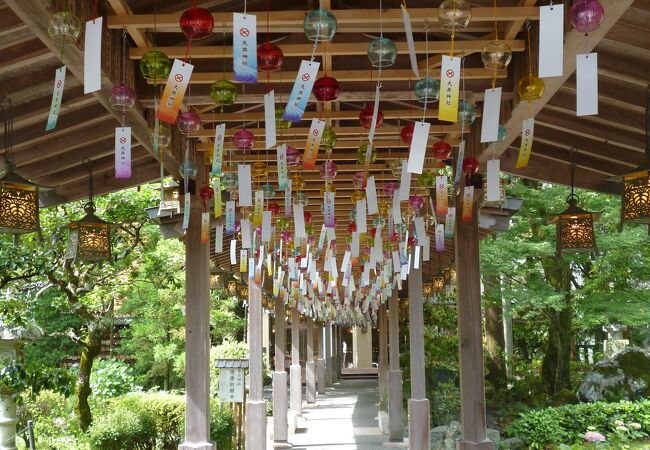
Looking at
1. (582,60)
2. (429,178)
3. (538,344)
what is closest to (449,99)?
(582,60)

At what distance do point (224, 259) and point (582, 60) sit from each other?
8.63 meters

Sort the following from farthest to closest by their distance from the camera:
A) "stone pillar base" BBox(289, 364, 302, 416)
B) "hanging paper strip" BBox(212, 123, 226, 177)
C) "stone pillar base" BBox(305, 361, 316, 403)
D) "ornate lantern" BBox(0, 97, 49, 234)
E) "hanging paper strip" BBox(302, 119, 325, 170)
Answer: "stone pillar base" BBox(305, 361, 316, 403), "stone pillar base" BBox(289, 364, 302, 416), "ornate lantern" BBox(0, 97, 49, 234), "hanging paper strip" BBox(212, 123, 226, 177), "hanging paper strip" BBox(302, 119, 325, 170)

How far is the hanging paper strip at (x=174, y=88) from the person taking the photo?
3117 millimetres

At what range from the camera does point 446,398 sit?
1406cm

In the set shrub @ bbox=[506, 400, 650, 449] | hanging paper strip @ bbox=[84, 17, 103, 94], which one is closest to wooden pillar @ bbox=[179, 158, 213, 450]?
hanging paper strip @ bbox=[84, 17, 103, 94]

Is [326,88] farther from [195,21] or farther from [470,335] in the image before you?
[470,335]

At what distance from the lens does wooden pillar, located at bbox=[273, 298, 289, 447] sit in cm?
1306

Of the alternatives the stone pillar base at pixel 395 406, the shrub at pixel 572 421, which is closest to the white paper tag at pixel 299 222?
the shrub at pixel 572 421

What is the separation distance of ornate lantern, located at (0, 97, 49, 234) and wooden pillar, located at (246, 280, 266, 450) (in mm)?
5365

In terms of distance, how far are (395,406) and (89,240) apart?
8.80 meters

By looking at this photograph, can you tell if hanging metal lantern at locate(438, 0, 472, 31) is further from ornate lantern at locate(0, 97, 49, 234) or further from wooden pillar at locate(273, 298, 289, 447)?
wooden pillar at locate(273, 298, 289, 447)

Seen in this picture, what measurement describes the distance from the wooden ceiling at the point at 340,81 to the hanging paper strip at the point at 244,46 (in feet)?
2.73

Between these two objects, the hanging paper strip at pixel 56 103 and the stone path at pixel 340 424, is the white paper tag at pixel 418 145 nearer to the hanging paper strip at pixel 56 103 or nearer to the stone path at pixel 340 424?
the hanging paper strip at pixel 56 103

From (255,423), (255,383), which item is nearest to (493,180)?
(255,383)
